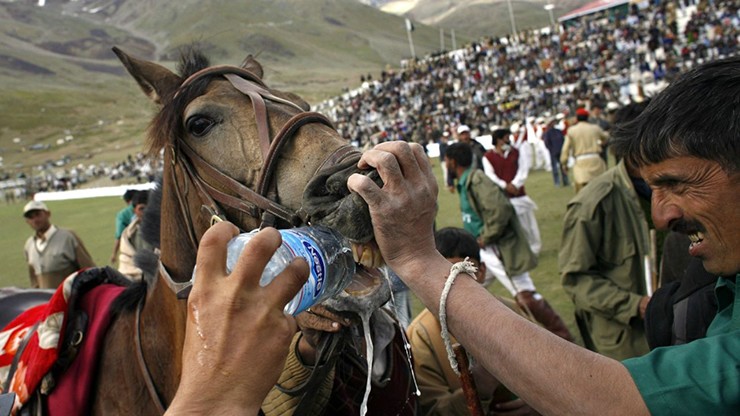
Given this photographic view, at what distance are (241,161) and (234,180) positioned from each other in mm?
82

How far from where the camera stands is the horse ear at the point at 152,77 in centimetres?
253

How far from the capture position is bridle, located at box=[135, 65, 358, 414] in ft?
6.29

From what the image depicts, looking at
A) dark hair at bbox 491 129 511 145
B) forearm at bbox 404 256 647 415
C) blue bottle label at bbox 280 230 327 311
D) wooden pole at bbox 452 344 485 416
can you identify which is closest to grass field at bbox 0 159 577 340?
dark hair at bbox 491 129 511 145

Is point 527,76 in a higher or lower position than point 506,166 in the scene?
higher

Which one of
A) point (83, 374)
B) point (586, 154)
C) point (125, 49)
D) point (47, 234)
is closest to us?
point (83, 374)

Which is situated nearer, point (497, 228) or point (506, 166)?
point (497, 228)

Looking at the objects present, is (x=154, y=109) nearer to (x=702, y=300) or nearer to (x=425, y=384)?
(x=425, y=384)

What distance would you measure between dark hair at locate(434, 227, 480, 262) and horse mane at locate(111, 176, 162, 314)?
180cm

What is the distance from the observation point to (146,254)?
109 inches

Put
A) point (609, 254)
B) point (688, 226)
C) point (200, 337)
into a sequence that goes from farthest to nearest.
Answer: point (609, 254)
point (688, 226)
point (200, 337)

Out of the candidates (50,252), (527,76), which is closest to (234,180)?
(50,252)

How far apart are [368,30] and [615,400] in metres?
196

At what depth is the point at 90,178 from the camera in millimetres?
50594

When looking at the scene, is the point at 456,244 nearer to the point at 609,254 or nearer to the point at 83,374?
the point at 609,254
